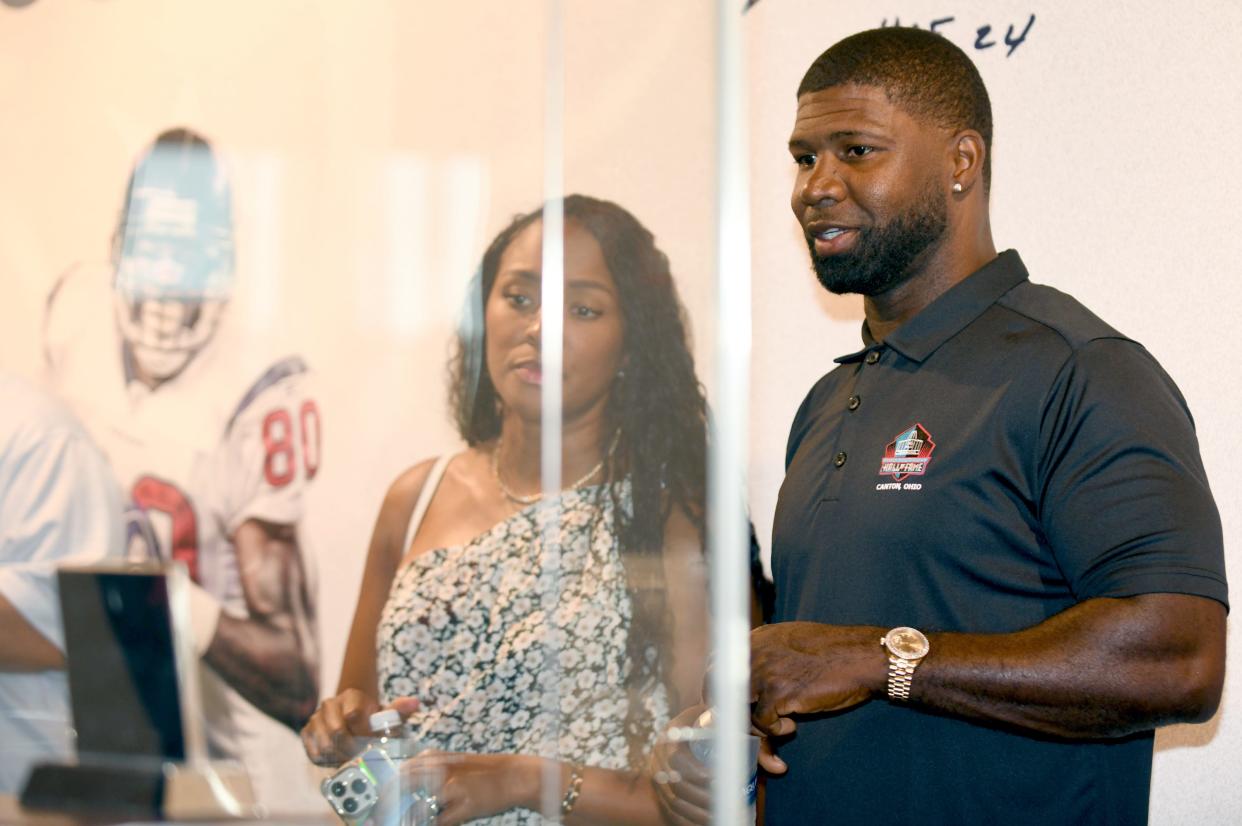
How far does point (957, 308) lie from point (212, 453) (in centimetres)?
89

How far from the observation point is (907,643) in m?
1.36

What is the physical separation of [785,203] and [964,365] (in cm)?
82

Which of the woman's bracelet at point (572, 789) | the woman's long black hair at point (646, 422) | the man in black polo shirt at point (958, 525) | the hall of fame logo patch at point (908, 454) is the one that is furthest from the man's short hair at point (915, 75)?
the woman's bracelet at point (572, 789)

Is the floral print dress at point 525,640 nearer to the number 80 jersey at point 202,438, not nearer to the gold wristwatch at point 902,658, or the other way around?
the number 80 jersey at point 202,438

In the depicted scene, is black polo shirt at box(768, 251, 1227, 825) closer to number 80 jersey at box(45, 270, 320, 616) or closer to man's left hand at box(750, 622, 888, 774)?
man's left hand at box(750, 622, 888, 774)

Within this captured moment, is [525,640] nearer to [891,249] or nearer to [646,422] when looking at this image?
[646,422]

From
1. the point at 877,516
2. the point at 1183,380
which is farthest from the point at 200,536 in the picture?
the point at 1183,380

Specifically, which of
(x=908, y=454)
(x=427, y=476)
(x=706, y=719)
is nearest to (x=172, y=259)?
(x=427, y=476)

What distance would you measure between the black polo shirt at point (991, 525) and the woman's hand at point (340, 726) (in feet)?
1.86

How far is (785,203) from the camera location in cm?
228

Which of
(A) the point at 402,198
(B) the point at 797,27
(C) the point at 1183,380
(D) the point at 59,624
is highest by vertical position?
(B) the point at 797,27

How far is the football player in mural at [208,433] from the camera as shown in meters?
1.31

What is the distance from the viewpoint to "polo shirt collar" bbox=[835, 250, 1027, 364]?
1.58 metres

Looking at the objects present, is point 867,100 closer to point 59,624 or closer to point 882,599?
point 882,599
